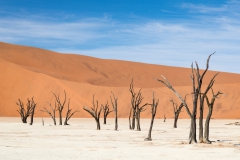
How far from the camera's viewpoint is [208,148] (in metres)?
16.7

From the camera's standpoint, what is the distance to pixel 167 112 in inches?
2704

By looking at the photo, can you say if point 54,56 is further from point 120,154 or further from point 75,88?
point 120,154

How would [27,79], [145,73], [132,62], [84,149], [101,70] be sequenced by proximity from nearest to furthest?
[84,149] < [27,79] < [101,70] < [145,73] < [132,62]

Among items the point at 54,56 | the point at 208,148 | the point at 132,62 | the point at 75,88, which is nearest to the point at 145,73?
the point at 132,62

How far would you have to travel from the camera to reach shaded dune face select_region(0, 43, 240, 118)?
6775cm

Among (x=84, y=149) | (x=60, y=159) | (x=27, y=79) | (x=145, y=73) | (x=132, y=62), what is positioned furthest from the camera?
(x=132, y=62)

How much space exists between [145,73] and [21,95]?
57259 millimetres

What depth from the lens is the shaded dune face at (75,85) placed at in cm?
6775

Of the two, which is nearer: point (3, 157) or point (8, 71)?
point (3, 157)

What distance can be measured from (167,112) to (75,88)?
14.5m

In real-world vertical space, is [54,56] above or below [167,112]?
above

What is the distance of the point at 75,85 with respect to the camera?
240 feet

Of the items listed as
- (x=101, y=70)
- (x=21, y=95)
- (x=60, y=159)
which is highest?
(x=101, y=70)

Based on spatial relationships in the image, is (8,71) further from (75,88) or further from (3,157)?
(3,157)
